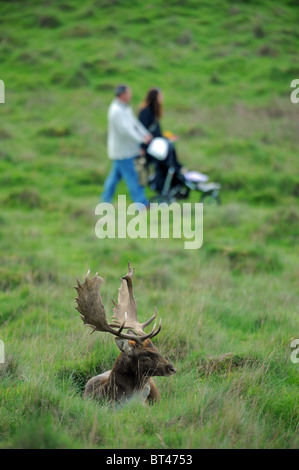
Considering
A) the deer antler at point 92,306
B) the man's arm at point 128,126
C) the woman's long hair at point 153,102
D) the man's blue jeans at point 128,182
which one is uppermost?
the woman's long hair at point 153,102

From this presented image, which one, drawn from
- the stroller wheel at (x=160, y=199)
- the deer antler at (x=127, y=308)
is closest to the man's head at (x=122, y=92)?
the stroller wheel at (x=160, y=199)

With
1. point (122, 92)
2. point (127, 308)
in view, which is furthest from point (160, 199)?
point (127, 308)

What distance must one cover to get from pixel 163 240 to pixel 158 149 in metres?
2.10

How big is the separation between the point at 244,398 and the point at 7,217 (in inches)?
272

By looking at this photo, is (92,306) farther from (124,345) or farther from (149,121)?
(149,121)

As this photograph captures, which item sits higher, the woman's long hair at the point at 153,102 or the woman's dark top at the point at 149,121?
the woman's long hair at the point at 153,102

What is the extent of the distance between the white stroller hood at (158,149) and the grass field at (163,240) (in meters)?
1.52

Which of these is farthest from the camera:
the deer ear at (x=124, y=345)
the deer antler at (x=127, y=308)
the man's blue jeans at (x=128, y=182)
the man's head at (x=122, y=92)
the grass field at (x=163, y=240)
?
the man's blue jeans at (x=128, y=182)

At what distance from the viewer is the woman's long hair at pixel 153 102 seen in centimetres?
1107

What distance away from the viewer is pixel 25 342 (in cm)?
548

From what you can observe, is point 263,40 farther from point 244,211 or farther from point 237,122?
point 244,211

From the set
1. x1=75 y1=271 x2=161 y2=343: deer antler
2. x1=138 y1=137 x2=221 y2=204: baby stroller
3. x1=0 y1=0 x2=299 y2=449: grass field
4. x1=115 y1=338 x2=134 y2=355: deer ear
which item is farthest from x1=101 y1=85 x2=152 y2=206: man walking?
x1=115 y1=338 x2=134 y2=355: deer ear

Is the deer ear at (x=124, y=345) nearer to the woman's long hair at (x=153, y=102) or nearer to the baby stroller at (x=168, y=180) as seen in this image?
the baby stroller at (x=168, y=180)

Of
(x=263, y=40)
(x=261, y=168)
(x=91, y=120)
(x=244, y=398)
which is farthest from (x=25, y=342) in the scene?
(x=263, y=40)
